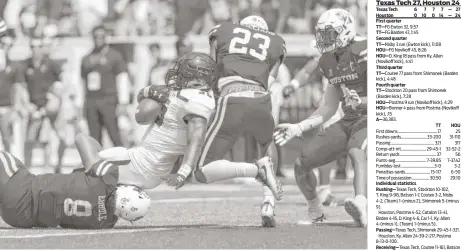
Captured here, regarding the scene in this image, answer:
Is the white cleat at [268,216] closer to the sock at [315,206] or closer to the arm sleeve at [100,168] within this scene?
the sock at [315,206]

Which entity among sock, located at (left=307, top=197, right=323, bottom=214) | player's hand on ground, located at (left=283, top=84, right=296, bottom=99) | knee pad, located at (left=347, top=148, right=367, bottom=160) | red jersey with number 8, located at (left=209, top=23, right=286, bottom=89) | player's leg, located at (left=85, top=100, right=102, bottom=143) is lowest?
sock, located at (left=307, top=197, right=323, bottom=214)

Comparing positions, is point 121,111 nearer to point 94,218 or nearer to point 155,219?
point 155,219

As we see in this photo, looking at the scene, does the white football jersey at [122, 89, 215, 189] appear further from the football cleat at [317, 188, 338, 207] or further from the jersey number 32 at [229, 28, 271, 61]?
the football cleat at [317, 188, 338, 207]

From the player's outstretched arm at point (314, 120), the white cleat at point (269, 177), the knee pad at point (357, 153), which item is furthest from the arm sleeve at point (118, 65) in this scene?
the white cleat at point (269, 177)

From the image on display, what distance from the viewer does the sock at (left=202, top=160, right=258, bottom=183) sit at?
27.3 ft

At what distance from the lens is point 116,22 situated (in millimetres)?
16016

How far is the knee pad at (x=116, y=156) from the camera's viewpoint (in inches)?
328

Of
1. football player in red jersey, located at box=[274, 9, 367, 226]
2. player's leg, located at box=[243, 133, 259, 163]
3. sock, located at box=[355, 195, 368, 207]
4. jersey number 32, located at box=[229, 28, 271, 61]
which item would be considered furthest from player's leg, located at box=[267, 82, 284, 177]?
sock, located at box=[355, 195, 368, 207]

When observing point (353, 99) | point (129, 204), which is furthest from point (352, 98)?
point (129, 204)

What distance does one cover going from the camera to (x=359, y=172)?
8523 millimetres

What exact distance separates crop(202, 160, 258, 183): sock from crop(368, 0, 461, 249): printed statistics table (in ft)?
2.66

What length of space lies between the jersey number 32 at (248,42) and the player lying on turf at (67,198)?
128 centimetres

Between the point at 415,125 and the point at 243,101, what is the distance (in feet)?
4.39

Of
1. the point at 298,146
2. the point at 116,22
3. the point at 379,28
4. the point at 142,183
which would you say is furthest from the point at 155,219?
the point at 116,22
